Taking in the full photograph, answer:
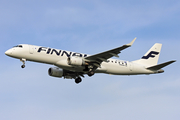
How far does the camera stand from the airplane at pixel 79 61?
3469cm

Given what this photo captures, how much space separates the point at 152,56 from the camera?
143 feet

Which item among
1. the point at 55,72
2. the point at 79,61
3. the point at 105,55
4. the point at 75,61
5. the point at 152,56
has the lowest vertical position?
the point at 75,61

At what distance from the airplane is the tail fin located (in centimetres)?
186

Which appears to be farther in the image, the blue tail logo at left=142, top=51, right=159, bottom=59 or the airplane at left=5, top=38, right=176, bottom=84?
the blue tail logo at left=142, top=51, right=159, bottom=59

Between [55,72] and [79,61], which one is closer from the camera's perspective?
[79,61]

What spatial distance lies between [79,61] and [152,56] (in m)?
14.6

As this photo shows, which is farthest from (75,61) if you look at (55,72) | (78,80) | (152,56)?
(152,56)

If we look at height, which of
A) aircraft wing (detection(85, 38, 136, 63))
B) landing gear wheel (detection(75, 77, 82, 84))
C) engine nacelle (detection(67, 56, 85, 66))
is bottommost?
landing gear wheel (detection(75, 77, 82, 84))

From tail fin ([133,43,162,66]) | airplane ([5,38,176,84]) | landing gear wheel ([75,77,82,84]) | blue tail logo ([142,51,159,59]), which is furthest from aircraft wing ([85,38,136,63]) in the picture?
blue tail logo ([142,51,159,59])

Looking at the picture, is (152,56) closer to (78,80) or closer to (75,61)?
(78,80)

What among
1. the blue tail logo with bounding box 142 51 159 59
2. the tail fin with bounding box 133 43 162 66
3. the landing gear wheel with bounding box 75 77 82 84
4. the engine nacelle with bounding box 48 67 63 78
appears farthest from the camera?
the blue tail logo with bounding box 142 51 159 59

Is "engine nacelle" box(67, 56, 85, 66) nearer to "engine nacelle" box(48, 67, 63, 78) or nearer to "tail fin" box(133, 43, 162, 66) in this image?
"engine nacelle" box(48, 67, 63, 78)

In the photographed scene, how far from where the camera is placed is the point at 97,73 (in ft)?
127

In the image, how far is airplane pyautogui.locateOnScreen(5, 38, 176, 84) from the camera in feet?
114
